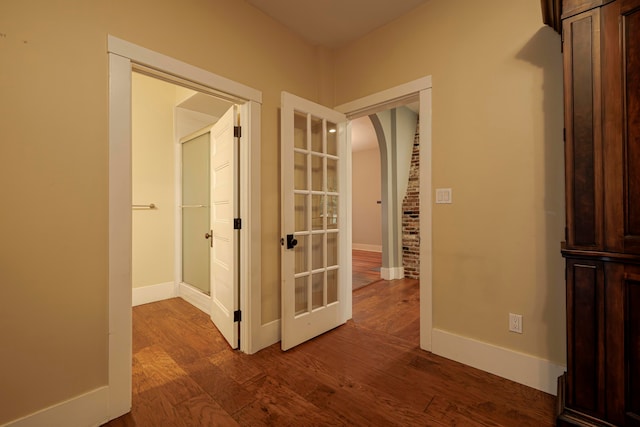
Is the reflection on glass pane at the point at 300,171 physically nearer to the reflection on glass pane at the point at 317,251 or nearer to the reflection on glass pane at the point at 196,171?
the reflection on glass pane at the point at 317,251

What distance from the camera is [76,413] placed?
1468mm

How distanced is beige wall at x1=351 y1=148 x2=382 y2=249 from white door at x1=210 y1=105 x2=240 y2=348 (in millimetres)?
5624

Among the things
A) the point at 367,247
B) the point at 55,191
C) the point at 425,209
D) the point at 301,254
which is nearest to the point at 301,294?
the point at 301,254

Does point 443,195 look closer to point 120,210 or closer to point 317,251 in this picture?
point 317,251

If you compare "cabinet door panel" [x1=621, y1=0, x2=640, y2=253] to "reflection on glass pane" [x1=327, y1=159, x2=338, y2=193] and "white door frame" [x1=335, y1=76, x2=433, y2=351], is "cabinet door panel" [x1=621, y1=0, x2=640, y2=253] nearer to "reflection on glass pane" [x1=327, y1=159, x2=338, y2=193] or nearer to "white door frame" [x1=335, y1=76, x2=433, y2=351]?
"white door frame" [x1=335, y1=76, x2=433, y2=351]

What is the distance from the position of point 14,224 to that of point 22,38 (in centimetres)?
89

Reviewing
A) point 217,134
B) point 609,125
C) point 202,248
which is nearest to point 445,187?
point 609,125

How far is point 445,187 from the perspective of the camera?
7.20ft

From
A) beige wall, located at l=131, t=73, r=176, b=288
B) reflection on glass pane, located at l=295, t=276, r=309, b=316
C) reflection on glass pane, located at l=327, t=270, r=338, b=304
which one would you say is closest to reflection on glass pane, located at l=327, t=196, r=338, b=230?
reflection on glass pane, located at l=327, t=270, r=338, b=304

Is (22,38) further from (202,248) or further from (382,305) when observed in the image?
(382,305)

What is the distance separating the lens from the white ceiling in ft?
7.47

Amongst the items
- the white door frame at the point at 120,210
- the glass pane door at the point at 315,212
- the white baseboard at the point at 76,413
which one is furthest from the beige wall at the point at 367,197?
the white baseboard at the point at 76,413

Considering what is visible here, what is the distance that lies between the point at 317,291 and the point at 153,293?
2318mm

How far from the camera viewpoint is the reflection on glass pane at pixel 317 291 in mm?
2568
